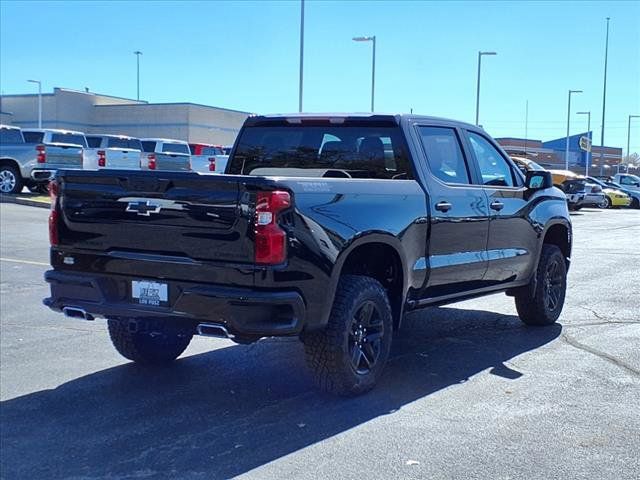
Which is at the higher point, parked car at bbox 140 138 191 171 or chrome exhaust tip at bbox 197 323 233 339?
parked car at bbox 140 138 191 171

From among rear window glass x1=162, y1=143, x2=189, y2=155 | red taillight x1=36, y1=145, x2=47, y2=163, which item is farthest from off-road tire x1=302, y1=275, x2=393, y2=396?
rear window glass x1=162, y1=143, x2=189, y2=155

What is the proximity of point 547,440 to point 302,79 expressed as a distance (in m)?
26.6

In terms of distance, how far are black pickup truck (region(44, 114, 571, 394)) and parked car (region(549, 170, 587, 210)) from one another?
73.8 ft

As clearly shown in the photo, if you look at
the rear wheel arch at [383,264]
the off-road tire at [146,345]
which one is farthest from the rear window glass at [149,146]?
the rear wheel arch at [383,264]

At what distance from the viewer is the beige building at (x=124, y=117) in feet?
183

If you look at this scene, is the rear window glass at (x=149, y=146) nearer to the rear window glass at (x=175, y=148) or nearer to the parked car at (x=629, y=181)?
the rear window glass at (x=175, y=148)

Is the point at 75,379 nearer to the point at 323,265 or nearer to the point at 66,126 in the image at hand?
the point at 323,265

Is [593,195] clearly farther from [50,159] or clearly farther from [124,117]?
[124,117]

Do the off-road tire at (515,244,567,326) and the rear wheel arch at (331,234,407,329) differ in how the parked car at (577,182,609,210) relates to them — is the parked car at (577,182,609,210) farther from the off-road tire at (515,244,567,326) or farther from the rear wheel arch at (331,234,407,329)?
the rear wheel arch at (331,234,407,329)

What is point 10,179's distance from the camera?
22203 mm

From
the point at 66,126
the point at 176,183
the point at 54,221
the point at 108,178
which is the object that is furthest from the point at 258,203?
the point at 66,126

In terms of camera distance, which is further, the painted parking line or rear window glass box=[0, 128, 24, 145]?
rear window glass box=[0, 128, 24, 145]

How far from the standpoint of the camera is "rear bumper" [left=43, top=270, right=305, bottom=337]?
4.76 meters

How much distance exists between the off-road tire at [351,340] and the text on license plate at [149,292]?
980 millimetres
